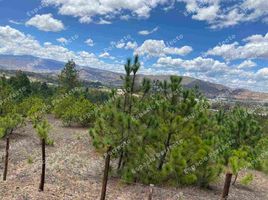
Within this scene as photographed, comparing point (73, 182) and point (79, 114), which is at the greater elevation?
point (79, 114)

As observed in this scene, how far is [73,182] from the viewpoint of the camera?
28.6 m

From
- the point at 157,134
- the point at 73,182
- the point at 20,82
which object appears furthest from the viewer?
the point at 20,82

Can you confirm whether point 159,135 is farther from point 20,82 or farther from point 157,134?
point 20,82

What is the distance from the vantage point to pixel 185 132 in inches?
1162

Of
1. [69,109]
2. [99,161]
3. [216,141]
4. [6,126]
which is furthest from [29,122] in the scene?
[216,141]

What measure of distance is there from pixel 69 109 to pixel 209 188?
38.8m

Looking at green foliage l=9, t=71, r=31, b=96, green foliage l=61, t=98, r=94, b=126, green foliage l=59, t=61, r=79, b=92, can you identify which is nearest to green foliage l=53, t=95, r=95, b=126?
green foliage l=61, t=98, r=94, b=126

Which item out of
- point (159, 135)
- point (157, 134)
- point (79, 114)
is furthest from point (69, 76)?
point (157, 134)

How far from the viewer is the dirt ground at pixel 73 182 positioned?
25406 millimetres

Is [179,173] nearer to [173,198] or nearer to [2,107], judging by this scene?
[173,198]

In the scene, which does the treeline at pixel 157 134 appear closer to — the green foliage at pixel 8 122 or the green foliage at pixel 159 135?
the green foliage at pixel 159 135

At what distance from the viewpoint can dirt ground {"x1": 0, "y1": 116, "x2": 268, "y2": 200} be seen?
25.4m

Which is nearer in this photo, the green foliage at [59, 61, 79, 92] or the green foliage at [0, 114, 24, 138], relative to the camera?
the green foliage at [0, 114, 24, 138]

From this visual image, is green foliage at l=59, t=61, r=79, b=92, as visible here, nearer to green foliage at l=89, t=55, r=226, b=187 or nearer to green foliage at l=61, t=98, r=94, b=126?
green foliage at l=61, t=98, r=94, b=126
